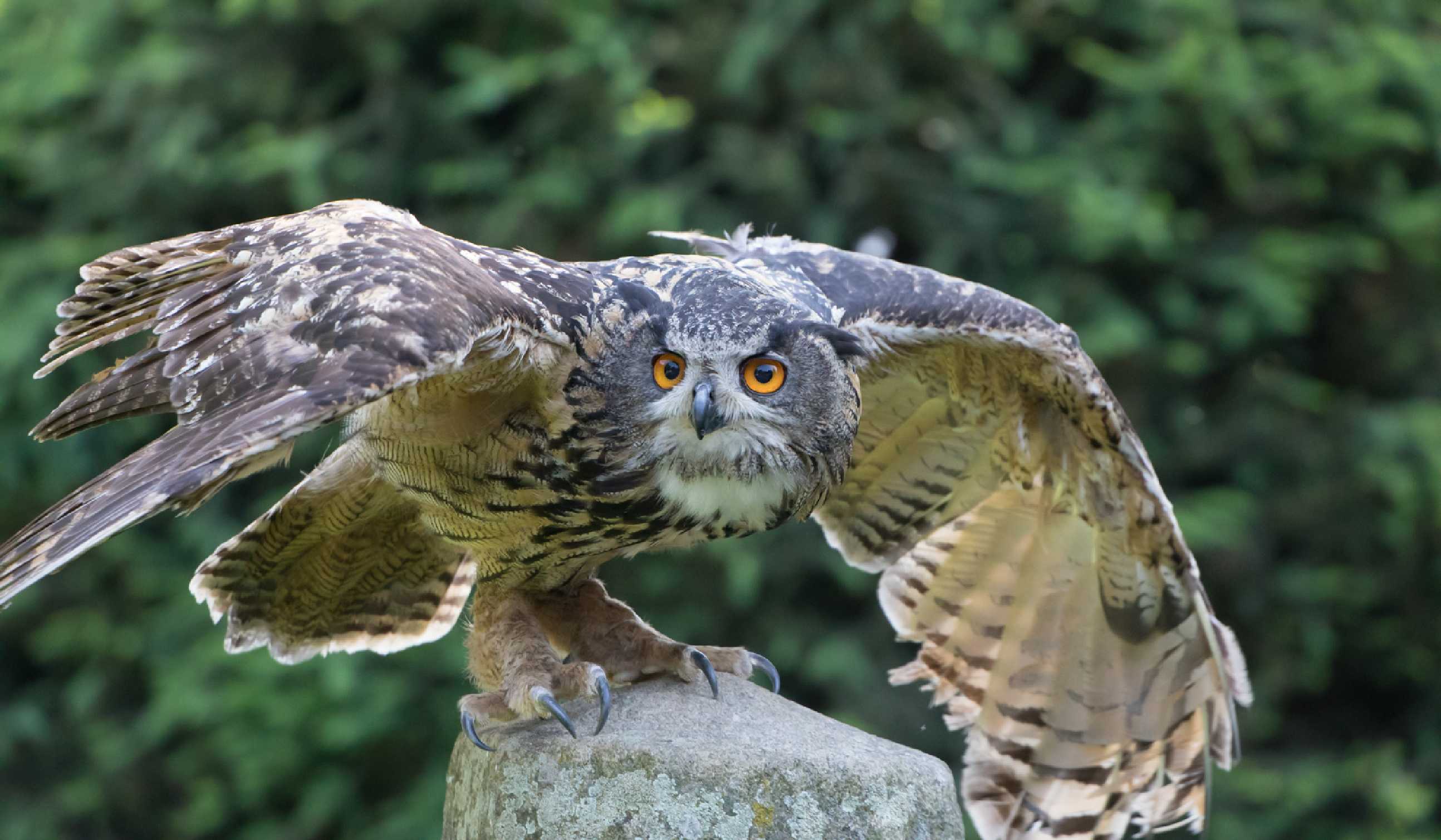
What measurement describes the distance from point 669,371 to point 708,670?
0.65 metres

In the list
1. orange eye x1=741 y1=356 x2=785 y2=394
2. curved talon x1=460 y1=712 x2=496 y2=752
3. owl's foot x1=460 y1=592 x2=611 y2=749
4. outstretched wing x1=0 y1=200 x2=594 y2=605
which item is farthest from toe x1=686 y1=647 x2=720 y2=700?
outstretched wing x1=0 y1=200 x2=594 y2=605

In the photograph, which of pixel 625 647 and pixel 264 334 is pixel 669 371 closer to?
pixel 625 647

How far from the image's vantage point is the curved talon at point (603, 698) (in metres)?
3.03

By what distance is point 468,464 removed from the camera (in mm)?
3480

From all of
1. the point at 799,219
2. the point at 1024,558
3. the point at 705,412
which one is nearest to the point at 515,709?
the point at 705,412

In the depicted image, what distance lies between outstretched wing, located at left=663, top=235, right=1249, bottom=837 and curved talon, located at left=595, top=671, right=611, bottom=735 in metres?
1.08

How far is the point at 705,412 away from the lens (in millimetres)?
3162

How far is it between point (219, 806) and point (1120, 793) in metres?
3.75

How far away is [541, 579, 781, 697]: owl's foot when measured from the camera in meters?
3.49

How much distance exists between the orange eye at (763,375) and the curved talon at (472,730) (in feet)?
2.97

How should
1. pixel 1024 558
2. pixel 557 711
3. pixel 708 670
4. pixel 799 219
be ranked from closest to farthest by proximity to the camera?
pixel 557 711 < pixel 708 670 < pixel 1024 558 < pixel 799 219

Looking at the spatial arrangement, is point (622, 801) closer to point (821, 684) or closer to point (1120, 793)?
point (1120, 793)

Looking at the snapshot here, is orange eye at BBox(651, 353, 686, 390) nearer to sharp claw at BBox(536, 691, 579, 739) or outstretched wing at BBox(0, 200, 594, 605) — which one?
outstretched wing at BBox(0, 200, 594, 605)

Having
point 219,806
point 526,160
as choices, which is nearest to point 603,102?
point 526,160
